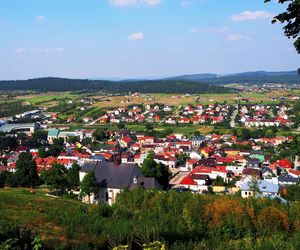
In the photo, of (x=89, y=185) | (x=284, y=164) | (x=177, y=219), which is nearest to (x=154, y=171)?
(x=89, y=185)

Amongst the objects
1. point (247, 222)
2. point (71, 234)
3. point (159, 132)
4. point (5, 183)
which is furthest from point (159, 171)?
point (159, 132)

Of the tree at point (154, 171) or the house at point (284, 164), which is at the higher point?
the tree at point (154, 171)

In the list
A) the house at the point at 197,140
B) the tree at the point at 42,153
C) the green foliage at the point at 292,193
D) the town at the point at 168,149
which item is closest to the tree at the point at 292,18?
the town at the point at 168,149

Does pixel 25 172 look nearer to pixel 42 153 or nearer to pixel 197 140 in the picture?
pixel 42 153

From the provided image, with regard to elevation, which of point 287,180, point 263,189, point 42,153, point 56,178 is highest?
point 56,178

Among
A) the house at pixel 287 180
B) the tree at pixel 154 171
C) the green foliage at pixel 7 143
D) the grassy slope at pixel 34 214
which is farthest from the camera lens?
the green foliage at pixel 7 143

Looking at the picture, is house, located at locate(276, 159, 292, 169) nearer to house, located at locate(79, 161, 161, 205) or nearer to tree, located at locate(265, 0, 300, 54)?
house, located at locate(79, 161, 161, 205)

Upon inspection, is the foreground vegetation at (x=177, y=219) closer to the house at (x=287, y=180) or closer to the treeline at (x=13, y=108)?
the house at (x=287, y=180)

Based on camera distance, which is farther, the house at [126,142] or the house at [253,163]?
the house at [126,142]
